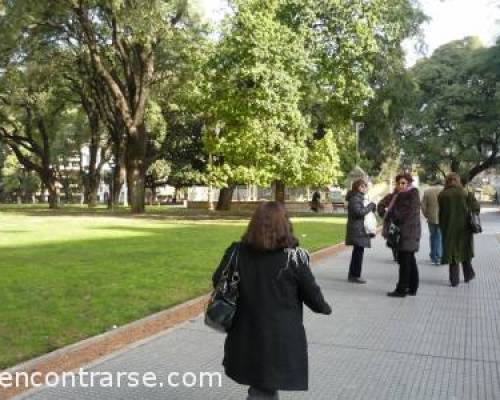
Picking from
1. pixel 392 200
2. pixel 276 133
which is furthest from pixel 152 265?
pixel 276 133

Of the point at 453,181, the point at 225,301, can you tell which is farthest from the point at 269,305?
the point at 453,181

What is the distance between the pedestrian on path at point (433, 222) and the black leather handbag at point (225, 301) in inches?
403

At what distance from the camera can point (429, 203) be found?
14.1 m

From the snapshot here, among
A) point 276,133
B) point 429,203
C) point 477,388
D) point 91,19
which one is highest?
point 91,19

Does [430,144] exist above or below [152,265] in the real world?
above

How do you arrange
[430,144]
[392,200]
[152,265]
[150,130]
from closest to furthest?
[392,200], [152,265], [150,130], [430,144]

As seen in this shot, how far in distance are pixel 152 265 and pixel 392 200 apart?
4.54 m

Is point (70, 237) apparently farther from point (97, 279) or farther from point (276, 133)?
point (276, 133)

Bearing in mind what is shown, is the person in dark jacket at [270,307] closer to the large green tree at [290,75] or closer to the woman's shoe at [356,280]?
the woman's shoe at [356,280]

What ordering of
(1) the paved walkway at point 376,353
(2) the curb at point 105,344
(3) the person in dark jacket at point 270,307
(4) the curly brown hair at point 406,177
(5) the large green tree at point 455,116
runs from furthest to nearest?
1. (5) the large green tree at point 455,116
2. (4) the curly brown hair at point 406,177
3. (2) the curb at point 105,344
4. (1) the paved walkway at point 376,353
5. (3) the person in dark jacket at point 270,307

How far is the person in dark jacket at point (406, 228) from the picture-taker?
9562 mm

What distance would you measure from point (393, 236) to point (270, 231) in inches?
240

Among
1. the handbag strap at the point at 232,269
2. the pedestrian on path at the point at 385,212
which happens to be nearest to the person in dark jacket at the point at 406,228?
the pedestrian on path at the point at 385,212

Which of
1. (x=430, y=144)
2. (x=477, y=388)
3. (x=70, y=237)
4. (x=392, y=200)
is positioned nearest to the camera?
(x=477, y=388)
